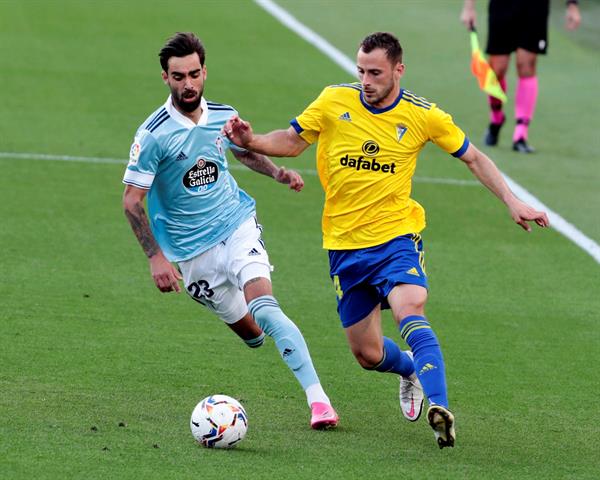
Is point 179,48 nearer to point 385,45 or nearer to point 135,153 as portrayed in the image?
point 135,153

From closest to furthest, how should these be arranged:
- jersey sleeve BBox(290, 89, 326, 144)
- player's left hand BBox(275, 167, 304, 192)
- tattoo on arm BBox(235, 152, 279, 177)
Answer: jersey sleeve BBox(290, 89, 326, 144), player's left hand BBox(275, 167, 304, 192), tattoo on arm BBox(235, 152, 279, 177)

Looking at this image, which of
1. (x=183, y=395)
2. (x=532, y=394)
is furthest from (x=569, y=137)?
(x=183, y=395)

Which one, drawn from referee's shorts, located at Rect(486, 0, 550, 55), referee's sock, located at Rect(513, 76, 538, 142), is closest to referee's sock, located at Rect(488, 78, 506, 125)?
referee's sock, located at Rect(513, 76, 538, 142)

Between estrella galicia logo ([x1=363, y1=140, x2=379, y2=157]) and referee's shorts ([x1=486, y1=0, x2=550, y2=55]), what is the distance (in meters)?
8.79

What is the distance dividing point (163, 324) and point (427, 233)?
3.88 metres

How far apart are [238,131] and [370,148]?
0.80 m

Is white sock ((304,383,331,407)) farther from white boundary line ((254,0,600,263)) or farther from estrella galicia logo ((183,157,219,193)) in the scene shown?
white boundary line ((254,0,600,263))

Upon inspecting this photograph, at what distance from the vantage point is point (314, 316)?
1019cm

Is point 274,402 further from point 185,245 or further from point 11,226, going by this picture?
point 11,226

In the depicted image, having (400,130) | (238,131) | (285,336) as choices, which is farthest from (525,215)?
(238,131)

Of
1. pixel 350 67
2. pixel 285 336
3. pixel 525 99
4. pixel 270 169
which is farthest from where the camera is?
pixel 350 67

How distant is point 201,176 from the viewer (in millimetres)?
7973

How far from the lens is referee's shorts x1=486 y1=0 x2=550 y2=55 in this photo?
16055 millimetres

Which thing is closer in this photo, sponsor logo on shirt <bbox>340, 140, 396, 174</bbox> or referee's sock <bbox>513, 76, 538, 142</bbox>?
sponsor logo on shirt <bbox>340, 140, 396, 174</bbox>
